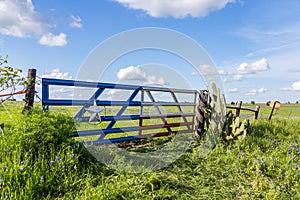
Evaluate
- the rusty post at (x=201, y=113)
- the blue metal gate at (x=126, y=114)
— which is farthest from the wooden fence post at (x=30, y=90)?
the rusty post at (x=201, y=113)

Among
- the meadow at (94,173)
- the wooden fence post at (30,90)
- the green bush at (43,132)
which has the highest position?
the wooden fence post at (30,90)

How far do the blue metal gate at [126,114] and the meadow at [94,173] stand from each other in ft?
2.21

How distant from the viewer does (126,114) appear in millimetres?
5668

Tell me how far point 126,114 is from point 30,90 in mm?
2276

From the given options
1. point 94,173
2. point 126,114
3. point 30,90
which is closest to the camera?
point 94,173

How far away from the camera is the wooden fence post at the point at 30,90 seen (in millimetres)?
4086

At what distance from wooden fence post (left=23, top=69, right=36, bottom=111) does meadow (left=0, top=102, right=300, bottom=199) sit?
10.0 inches

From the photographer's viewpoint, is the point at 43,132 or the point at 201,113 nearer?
the point at 43,132

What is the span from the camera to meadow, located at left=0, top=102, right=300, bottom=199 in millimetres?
2896

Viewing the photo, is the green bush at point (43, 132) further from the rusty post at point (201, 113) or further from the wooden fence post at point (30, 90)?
the rusty post at point (201, 113)

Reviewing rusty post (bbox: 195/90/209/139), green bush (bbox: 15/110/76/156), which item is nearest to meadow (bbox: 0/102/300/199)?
green bush (bbox: 15/110/76/156)

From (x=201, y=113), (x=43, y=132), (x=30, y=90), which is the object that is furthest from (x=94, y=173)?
(x=201, y=113)

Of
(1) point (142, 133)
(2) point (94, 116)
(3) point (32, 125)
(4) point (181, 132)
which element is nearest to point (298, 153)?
(4) point (181, 132)

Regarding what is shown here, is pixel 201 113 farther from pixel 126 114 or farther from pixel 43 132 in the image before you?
pixel 43 132
